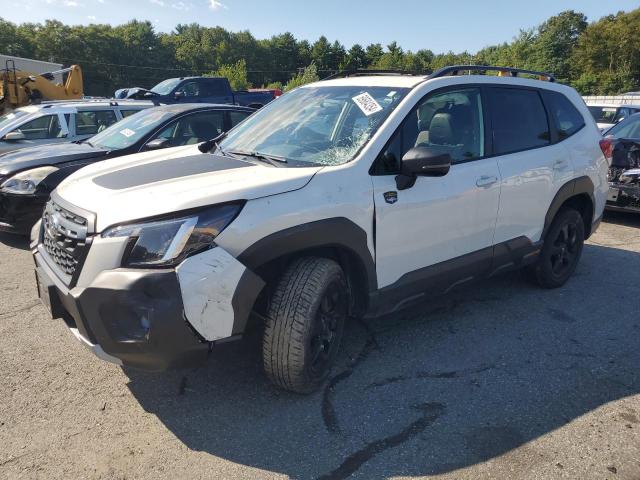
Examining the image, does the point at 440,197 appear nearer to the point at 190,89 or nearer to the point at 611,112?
the point at 190,89

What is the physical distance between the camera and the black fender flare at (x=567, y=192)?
432cm

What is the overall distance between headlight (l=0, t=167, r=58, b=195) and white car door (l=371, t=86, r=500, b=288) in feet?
13.4

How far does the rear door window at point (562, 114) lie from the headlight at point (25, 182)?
5.04m

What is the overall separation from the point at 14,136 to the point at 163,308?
260 inches

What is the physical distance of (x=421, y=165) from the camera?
9.69 ft

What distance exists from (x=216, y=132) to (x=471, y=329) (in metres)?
4.39

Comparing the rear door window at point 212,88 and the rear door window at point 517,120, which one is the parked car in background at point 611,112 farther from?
the rear door window at point 212,88

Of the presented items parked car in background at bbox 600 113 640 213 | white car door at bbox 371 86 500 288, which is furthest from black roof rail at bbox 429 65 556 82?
parked car in background at bbox 600 113 640 213

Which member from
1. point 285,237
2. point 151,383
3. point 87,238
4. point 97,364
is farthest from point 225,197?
point 97,364

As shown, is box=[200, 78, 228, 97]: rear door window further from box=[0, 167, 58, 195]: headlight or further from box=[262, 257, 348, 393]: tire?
box=[262, 257, 348, 393]: tire

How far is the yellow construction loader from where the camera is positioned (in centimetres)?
1348

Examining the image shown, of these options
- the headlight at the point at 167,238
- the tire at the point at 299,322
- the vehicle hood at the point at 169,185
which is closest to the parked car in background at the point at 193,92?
the vehicle hood at the point at 169,185

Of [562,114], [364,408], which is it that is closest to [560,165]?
[562,114]

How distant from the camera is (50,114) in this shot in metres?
7.68
